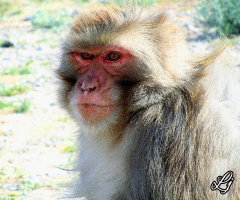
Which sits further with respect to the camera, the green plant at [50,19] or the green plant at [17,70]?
the green plant at [50,19]

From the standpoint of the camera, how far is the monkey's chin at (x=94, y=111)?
4.11 metres

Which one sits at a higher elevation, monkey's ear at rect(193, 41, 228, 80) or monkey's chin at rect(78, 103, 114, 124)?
monkey's ear at rect(193, 41, 228, 80)

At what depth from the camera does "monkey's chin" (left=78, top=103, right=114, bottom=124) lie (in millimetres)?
4113

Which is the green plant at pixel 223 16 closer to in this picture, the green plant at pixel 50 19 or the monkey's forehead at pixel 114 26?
the green plant at pixel 50 19

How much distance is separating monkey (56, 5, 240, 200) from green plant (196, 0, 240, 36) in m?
5.63

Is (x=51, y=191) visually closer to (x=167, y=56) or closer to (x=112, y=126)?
(x=112, y=126)

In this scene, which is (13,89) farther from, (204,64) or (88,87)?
(204,64)

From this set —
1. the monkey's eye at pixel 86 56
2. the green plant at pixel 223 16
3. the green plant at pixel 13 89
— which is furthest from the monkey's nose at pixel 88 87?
the green plant at pixel 223 16

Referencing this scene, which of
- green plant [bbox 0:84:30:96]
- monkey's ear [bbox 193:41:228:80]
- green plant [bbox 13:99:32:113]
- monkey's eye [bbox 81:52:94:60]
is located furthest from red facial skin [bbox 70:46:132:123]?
green plant [bbox 0:84:30:96]

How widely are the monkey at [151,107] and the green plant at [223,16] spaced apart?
18.5 ft

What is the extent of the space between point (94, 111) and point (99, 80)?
0.27 m

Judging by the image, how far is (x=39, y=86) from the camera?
915cm

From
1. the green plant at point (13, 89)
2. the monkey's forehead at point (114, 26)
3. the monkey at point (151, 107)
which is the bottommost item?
the green plant at point (13, 89)

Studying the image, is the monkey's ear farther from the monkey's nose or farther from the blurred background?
the monkey's nose
